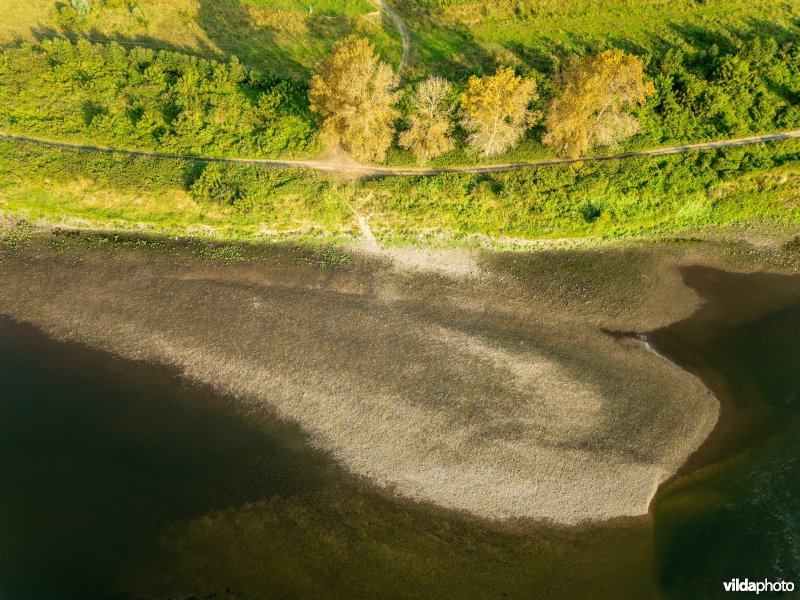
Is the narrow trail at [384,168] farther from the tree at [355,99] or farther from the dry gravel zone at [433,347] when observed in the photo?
the dry gravel zone at [433,347]

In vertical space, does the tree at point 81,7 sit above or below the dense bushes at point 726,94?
below

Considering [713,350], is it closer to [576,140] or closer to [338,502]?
[576,140]

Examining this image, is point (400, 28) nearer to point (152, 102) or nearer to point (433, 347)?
point (152, 102)

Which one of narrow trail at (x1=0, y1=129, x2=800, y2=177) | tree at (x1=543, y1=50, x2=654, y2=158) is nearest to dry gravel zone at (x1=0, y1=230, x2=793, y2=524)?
narrow trail at (x1=0, y1=129, x2=800, y2=177)

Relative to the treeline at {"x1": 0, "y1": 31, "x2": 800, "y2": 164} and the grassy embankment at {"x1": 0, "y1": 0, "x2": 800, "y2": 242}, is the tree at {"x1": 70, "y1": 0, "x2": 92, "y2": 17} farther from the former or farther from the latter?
the treeline at {"x1": 0, "y1": 31, "x2": 800, "y2": 164}

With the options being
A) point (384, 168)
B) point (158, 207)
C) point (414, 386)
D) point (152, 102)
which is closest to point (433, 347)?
point (414, 386)

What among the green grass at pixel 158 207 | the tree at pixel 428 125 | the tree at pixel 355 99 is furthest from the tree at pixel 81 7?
the tree at pixel 428 125
